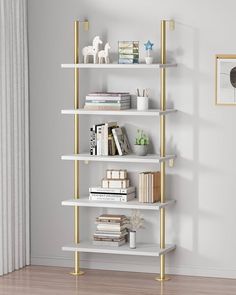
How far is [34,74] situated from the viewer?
6762 millimetres

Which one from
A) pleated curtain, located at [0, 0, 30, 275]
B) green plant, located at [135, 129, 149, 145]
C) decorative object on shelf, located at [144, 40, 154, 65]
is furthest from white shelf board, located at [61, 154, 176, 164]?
decorative object on shelf, located at [144, 40, 154, 65]

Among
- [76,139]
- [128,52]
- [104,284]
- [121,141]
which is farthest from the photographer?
[76,139]

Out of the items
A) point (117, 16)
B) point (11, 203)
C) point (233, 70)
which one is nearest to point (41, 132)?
point (11, 203)

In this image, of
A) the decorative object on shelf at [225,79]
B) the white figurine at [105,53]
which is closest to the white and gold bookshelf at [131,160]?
the white figurine at [105,53]

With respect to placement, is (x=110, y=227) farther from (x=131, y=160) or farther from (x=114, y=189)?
(x=131, y=160)

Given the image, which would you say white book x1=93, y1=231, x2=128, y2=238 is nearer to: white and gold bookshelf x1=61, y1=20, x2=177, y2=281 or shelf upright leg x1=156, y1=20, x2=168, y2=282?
white and gold bookshelf x1=61, y1=20, x2=177, y2=281

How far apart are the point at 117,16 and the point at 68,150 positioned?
1.14m

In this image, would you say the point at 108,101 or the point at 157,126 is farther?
the point at 157,126

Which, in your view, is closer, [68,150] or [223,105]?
[223,105]

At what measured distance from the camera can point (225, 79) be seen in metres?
6.25

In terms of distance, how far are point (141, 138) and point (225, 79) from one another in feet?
2.54

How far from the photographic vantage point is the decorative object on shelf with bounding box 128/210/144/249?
6332mm

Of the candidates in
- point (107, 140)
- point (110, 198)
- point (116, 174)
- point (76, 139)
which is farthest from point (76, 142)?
point (110, 198)

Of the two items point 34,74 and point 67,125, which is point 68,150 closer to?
point 67,125
